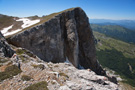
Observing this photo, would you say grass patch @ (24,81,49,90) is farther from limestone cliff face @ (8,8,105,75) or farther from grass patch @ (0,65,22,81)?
limestone cliff face @ (8,8,105,75)

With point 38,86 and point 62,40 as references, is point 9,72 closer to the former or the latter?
point 38,86

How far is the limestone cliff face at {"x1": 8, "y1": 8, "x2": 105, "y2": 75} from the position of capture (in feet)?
90.6

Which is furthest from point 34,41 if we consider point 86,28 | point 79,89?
point 86,28

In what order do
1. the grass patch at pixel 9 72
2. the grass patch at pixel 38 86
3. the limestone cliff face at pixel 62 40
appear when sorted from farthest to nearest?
the limestone cliff face at pixel 62 40 < the grass patch at pixel 9 72 < the grass patch at pixel 38 86

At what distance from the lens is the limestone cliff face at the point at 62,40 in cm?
2762

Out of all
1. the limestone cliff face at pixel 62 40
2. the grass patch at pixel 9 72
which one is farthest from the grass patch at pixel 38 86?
the limestone cliff face at pixel 62 40

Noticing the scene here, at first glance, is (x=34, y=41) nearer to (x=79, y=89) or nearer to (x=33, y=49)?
(x=33, y=49)

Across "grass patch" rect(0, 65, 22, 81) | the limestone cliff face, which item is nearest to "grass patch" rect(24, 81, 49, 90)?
"grass patch" rect(0, 65, 22, 81)

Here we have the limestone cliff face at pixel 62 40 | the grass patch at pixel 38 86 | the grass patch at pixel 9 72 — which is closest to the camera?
the grass patch at pixel 38 86

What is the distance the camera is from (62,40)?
113 feet

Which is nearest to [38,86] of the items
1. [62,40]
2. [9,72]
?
[9,72]

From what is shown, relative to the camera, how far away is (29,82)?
1014cm

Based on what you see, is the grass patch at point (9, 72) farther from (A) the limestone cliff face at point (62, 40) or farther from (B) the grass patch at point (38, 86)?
(A) the limestone cliff face at point (62, 40)

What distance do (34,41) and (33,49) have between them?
2567 millimetres
